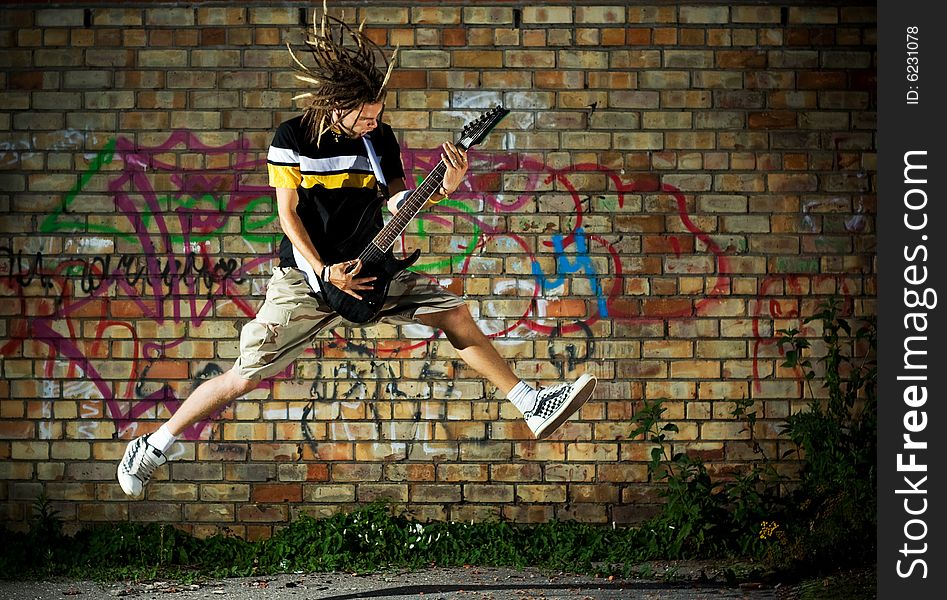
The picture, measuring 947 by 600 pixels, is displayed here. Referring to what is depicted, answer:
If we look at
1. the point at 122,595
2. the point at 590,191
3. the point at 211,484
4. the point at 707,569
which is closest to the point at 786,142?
the point at 590,191

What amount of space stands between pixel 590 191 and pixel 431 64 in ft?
3.77

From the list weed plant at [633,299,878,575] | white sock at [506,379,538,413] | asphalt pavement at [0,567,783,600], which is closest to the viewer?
white sock at [506,379,538,413]

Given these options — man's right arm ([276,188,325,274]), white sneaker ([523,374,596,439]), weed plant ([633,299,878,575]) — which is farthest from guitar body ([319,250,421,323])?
weed plant ([633,299,878,575])

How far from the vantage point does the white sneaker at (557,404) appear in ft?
13.8

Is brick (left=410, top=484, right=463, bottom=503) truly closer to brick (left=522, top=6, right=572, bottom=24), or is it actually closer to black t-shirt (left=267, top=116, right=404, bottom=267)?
black t-shirt (left=267, top=116, right=404, bottom=267)

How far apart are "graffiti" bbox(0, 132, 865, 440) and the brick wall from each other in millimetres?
14

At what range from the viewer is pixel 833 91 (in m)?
5.92

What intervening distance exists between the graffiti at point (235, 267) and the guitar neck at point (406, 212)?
1662mm

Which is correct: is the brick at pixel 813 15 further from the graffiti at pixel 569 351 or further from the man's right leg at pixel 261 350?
the man's right leg at pixel 261 350

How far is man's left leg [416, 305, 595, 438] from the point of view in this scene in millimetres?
4270

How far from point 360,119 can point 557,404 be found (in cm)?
140

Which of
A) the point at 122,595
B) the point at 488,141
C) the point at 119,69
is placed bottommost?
the point at 122,595

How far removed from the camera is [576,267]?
19.4 feet

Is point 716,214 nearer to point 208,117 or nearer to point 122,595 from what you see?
point 208,117
